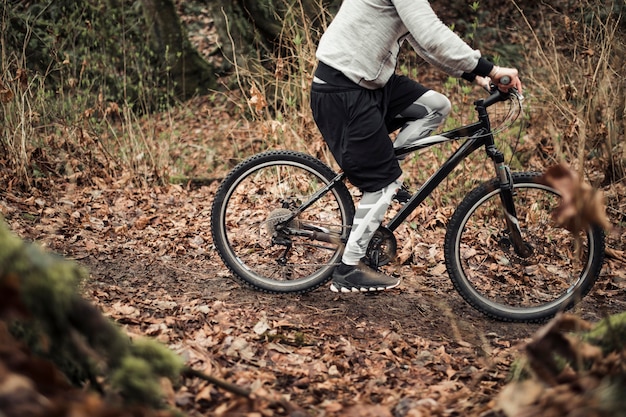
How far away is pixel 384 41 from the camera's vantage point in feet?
10.5

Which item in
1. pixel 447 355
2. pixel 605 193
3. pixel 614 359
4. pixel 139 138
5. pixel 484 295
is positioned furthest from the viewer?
pixel 139 138

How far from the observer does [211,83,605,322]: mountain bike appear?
3549 millimetres

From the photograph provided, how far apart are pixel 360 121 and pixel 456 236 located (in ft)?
3.14

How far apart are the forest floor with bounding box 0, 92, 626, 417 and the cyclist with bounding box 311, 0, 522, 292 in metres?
0.41

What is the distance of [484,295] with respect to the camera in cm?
375

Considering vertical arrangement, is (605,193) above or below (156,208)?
above

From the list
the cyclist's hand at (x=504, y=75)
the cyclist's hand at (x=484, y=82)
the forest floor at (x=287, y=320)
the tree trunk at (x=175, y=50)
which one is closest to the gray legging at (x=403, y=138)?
the cyclist's hand at (x=484, y=82)

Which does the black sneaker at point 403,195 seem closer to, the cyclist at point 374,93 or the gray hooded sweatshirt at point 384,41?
the cyclist at point 374,93

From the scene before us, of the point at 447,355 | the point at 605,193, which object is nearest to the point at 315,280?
the point at 447,355

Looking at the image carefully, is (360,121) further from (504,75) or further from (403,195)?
(504,75)

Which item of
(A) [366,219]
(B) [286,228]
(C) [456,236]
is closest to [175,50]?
(B) [286,228]

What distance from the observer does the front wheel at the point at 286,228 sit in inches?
149

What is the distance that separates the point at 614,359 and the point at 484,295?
1848 mm

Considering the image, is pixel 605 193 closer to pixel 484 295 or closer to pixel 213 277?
pixel 484 295
